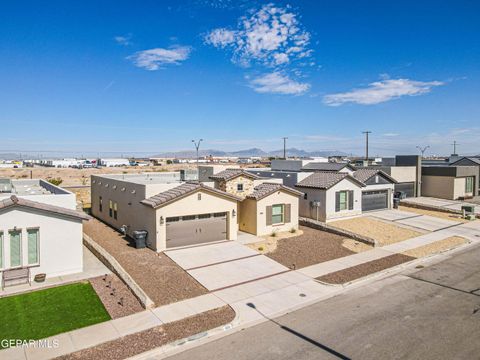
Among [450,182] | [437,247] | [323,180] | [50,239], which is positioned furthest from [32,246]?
[450,182]

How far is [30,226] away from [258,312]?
10133 mm

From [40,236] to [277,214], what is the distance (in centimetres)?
1459

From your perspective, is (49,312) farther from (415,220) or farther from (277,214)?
(415,220)

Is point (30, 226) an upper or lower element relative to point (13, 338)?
upper

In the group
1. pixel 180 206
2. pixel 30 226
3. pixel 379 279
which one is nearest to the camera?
pixel 30 226

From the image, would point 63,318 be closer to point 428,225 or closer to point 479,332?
point 479,332

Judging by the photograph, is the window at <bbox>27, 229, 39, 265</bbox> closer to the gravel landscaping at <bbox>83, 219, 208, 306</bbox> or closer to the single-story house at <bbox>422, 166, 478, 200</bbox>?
the gravel landscaping at <bbox>83, 219, 208, 306</bbox>

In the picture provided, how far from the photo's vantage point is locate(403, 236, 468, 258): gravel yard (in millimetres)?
19594

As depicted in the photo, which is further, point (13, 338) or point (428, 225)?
point (428, 225)

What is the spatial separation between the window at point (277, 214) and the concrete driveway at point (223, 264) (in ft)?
13.8

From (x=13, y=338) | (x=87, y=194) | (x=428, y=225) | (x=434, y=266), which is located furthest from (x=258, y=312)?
(x=87, y=194)

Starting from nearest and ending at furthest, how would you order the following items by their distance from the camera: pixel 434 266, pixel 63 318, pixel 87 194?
1. pixel 63 318
2. pixel 434 266
3. pixel 87 194

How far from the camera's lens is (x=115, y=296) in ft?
43.1

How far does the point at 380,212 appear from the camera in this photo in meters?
32.1
